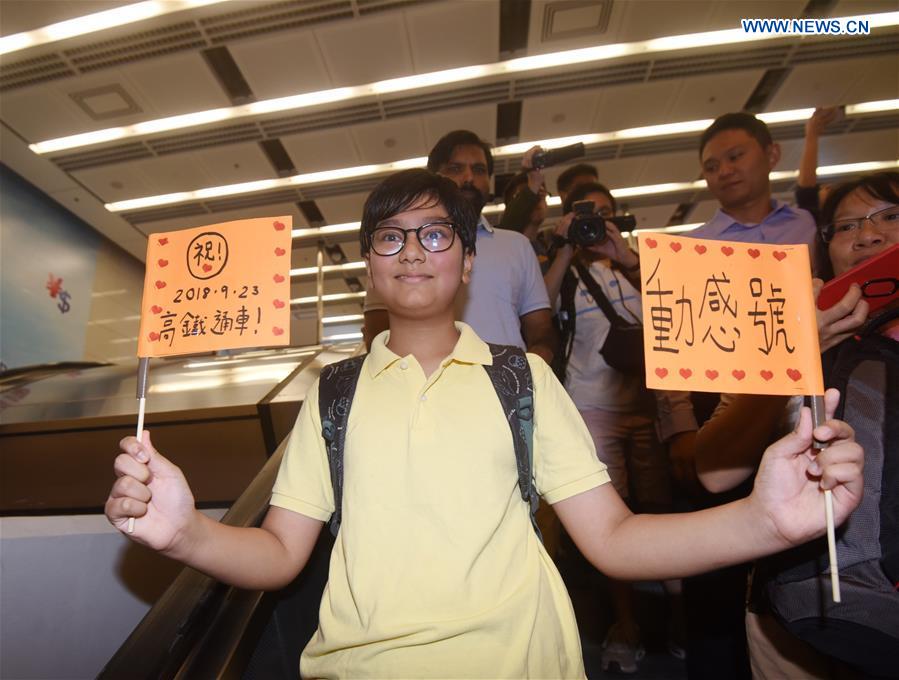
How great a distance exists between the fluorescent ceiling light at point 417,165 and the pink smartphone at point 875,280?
5187 millimetres

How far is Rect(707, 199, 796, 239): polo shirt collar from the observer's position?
7.22ft

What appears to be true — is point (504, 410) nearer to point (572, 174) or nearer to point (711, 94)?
point (572, 174)

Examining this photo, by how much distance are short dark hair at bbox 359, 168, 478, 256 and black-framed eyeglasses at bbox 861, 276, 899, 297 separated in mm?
855

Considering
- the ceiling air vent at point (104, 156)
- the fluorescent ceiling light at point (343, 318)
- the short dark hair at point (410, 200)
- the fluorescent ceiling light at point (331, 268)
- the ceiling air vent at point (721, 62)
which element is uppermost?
the ceiling air vent at point (721, 62)

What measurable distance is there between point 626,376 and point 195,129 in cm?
590

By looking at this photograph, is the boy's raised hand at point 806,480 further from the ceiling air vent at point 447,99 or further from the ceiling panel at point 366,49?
the ceiling air vent at point 447,99

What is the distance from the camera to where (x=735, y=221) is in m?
2.26

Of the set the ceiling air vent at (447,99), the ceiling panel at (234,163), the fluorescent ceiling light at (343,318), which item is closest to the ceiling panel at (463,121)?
the ceiling air vent at (447,99)

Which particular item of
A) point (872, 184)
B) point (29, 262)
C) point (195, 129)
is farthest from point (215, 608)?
point (29, 262)

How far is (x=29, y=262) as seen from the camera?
6.65 meters

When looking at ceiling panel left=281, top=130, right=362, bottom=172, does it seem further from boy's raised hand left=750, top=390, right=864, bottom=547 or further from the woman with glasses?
boy's raised hand left=750, top=390, right=864, bottom=547

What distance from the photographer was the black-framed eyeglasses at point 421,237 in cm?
103

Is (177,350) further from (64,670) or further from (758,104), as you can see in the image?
(758,104)

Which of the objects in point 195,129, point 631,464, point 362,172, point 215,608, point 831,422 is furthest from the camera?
point 362,172
